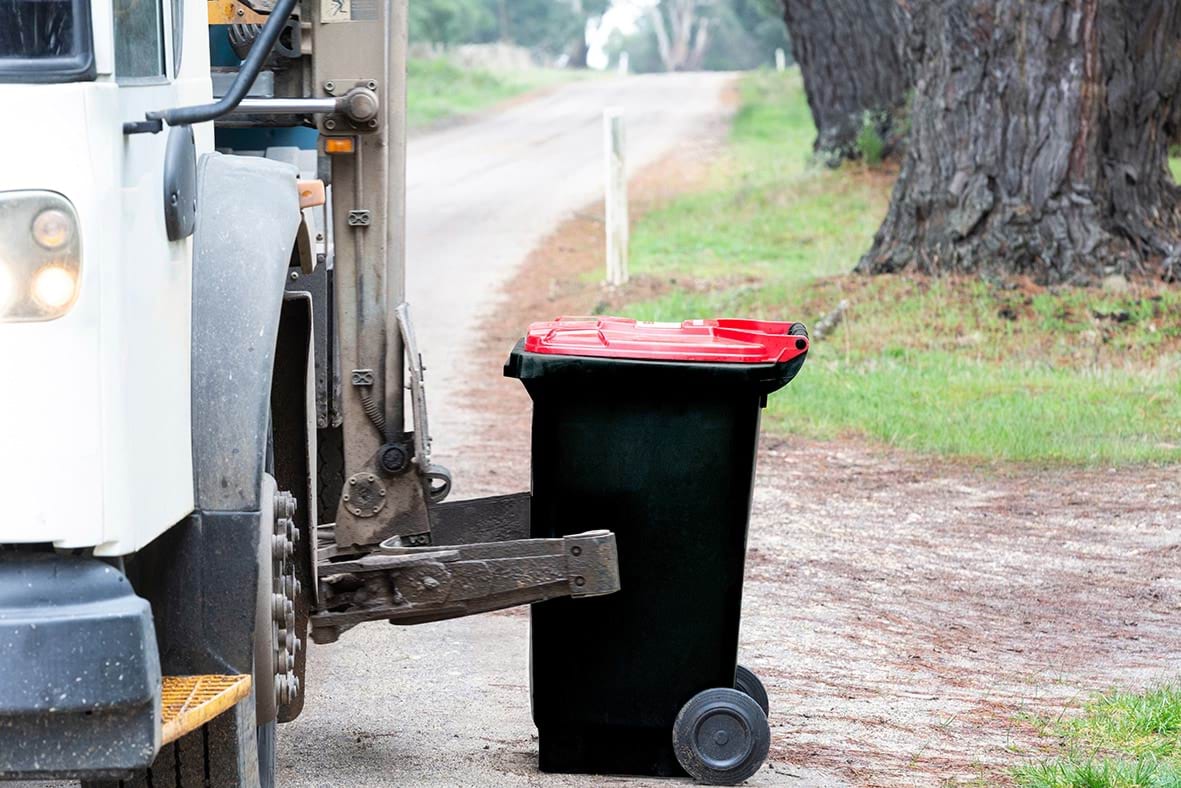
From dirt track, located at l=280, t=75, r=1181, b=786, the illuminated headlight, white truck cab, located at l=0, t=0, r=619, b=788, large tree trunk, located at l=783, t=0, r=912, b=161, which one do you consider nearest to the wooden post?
dirt track, located at l=280, t=75, r=1181, b=786

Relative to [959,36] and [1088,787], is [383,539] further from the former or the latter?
[959,36]

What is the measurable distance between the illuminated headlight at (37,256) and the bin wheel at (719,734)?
2285 millimetres

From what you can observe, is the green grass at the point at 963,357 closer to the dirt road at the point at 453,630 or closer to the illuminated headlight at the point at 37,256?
the dirt road at the point at 453,630

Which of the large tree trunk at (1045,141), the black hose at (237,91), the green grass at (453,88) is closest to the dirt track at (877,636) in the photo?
the black hose at (237,91)

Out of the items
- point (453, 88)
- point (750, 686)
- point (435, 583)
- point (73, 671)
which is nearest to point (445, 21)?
point (453, 88)

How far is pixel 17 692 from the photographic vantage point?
8.34ft

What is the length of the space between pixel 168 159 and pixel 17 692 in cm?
92

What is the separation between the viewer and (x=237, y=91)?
2.78m

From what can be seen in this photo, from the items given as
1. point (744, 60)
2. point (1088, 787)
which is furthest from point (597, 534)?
point (744, 60)

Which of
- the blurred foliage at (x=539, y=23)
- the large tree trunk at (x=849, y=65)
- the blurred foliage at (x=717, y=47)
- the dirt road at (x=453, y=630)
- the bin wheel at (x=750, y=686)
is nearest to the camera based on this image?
the dirt road at (x=453, y=630)

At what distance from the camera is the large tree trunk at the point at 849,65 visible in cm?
2269

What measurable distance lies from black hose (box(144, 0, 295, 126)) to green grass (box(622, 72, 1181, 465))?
679 cm

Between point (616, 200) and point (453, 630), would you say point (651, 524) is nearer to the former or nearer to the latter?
point (453, 630)

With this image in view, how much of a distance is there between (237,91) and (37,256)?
446mm
